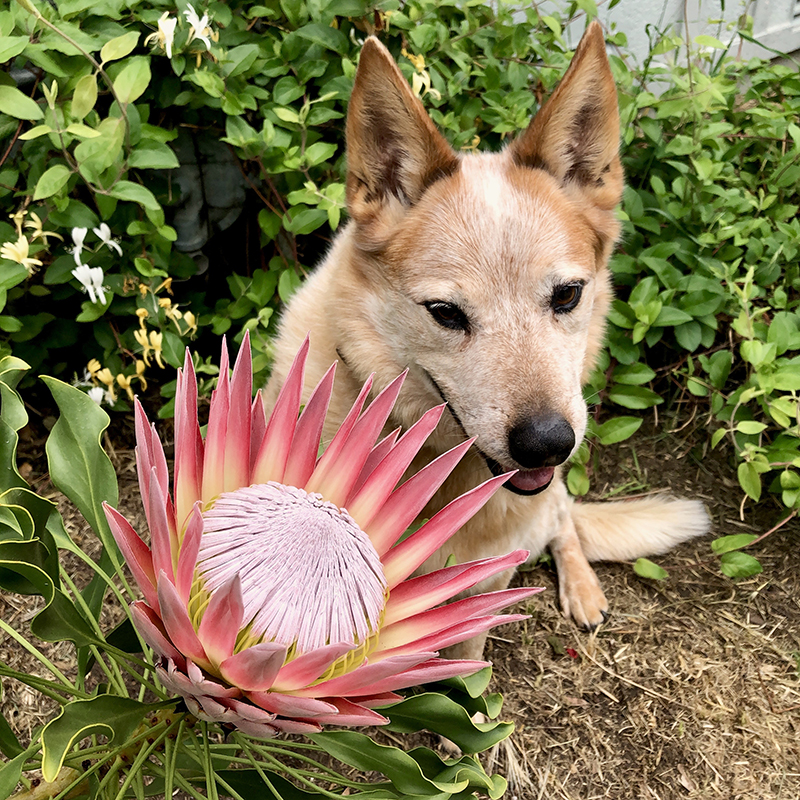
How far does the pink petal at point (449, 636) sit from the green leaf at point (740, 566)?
4.66 ft

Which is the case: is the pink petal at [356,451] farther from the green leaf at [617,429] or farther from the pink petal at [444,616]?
the green leaf at [617,429]

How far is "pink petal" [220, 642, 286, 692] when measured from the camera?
0.55 m

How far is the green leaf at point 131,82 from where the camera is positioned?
1.49 meters

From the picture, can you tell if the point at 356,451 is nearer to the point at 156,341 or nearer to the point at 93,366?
the point at 156,341

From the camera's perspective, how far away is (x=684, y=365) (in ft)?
7.50

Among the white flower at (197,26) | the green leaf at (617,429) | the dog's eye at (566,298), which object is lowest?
the green leaf at (617,429)

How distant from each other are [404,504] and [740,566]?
144cm

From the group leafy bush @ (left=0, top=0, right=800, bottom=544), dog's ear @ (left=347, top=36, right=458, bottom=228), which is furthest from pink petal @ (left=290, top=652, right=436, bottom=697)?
leafy bush @ (left=0, top=0, right=800, bottom=544)

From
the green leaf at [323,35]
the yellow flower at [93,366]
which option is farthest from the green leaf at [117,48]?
the yellow flower at [93,366]

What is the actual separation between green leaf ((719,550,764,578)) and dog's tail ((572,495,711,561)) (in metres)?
0.13

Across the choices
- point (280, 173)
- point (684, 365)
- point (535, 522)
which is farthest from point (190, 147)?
point (684, 365)

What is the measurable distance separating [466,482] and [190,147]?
51.3 inches

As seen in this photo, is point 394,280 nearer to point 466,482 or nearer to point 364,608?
point 466,482

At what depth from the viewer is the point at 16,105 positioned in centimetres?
139
